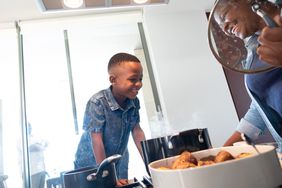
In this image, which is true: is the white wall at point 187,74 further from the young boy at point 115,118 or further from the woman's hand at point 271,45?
the woman's hand at point 271,45

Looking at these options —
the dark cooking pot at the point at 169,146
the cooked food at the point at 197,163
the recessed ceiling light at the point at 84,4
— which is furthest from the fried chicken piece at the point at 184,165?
the recessed ceiling light at the point at 84,4

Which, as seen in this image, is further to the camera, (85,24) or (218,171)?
(85,24)

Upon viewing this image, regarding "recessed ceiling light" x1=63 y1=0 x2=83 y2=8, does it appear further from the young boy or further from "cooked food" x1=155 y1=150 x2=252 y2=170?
"cooked food" x1=155 y1=150 x2=252 y2=170

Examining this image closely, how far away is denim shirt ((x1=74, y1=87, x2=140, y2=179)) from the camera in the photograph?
74cm

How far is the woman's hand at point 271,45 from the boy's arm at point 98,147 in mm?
493

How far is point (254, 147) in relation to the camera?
0.27 metres

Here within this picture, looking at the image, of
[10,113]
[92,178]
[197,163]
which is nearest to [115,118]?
[92,178]

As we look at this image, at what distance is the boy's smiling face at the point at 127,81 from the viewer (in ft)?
2.59

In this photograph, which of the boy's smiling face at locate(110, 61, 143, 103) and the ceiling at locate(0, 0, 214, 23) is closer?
the boy's smiling face at locate(110, 61, 143, 103)

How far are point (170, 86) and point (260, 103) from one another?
0.64 metres

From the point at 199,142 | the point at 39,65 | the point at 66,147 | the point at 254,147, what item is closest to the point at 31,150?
the point at 66,147

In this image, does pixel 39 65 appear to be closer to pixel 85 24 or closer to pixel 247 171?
pixel 85 24

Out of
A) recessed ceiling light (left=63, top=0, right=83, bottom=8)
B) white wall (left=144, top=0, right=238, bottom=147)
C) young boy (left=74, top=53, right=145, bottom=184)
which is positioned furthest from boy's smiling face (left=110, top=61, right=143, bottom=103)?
white wall (left=144, top=0, right=238, bottom=147)

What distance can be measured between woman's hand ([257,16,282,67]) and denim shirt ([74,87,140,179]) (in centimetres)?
51
